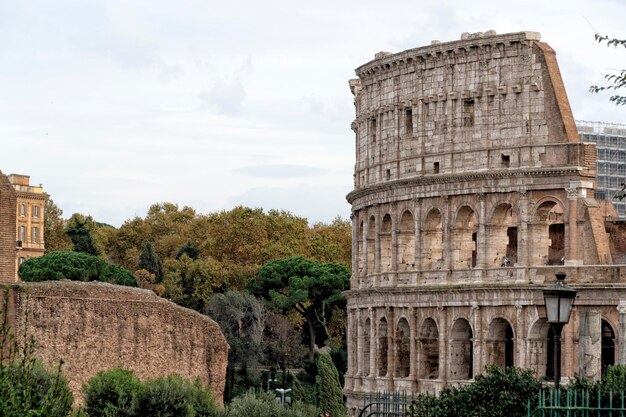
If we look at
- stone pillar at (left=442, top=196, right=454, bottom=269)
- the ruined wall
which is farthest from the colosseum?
the ruined wall

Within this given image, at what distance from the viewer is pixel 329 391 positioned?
68.6 meters

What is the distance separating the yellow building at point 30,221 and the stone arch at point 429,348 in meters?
55.4

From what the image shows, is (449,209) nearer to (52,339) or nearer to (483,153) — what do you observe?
(483,153)

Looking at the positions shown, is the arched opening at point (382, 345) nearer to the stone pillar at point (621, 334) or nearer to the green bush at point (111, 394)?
the stone pillar at point (621, 334)

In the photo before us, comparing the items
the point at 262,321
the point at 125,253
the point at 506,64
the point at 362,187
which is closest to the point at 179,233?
the point at 125,253

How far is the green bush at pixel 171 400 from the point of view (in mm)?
44094

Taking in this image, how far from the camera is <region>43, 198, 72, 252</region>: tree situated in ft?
395

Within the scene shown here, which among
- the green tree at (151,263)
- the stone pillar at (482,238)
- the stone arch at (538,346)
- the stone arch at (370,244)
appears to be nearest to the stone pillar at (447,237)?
the stone pillar at (482,238)

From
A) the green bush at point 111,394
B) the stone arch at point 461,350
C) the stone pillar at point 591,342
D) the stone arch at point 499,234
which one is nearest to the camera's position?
the green bush at point 111,394

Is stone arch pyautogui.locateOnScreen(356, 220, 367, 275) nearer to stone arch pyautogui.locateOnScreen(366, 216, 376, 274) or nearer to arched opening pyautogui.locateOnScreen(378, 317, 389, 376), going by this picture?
stone arch pyautogui.locateOnScreen(366, 216, 376, 274)

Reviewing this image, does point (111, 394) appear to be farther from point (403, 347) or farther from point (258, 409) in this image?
point (403, 347)

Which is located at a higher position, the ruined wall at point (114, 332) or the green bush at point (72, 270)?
the green bush at point (72, 270)

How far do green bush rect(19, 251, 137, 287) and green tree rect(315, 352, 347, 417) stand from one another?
26.6 m

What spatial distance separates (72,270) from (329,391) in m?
29.6
